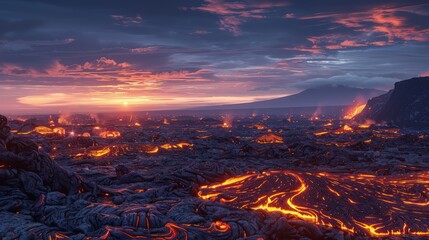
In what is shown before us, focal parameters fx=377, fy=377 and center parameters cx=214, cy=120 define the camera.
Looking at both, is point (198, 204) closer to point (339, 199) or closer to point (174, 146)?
point (339, 199)

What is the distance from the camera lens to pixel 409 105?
150 meters

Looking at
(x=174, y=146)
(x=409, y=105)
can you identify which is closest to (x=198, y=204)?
(x=174, y=146)

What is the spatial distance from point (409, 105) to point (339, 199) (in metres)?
147

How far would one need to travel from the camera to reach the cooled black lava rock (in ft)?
467

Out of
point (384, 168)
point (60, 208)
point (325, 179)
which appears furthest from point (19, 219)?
point (384, 168)

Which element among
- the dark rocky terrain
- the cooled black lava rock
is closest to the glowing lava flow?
the dark rocky terrain

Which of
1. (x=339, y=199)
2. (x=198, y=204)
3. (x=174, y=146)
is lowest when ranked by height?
(x=174, y=146)

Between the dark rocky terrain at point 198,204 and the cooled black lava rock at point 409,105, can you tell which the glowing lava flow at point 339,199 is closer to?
the dark rocky terrain at point 198,204

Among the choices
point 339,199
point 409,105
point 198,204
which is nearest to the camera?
point 198,204

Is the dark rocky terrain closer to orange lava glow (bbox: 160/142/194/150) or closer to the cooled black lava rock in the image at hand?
orange lava glow (bbox: 160/142/194/150)

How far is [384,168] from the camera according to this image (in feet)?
116

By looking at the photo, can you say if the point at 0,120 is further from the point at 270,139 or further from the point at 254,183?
the point at 270,139

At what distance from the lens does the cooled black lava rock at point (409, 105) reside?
5600 inches

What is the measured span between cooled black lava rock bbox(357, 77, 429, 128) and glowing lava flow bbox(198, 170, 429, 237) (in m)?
125
